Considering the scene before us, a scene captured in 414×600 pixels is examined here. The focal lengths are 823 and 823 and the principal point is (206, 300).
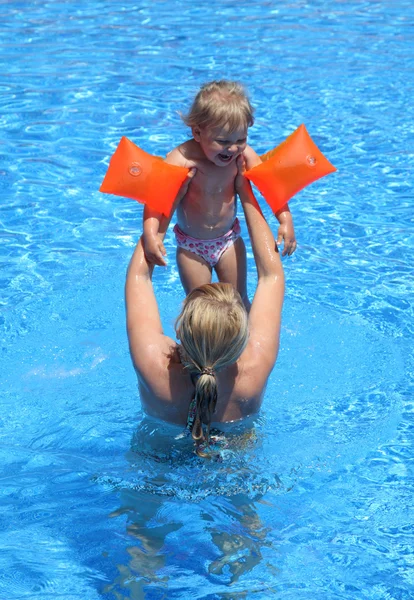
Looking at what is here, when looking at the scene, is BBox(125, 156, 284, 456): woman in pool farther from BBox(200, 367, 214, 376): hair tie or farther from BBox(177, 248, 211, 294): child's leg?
BBox(177, 248, 211, 294): child's leg

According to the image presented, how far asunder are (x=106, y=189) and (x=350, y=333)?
2246 millimetres

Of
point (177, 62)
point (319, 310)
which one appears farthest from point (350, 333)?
point (177, 62)

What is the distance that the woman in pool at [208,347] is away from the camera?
3.09m

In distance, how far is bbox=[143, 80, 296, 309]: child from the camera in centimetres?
393

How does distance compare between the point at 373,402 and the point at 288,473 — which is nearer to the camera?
the point at 288,473

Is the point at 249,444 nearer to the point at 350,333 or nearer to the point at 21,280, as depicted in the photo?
the point at 350,333

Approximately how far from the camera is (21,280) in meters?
6.07

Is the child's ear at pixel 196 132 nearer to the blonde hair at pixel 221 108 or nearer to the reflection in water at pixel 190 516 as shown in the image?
the blonde hair at pixel 221 108

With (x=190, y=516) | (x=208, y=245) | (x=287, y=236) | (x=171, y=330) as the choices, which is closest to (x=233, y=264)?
(x=208, y=245)

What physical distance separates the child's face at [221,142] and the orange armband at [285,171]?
133 millimetres

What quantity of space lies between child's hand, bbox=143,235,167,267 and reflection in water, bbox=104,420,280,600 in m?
0.73

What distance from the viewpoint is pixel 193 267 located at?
14.9 feet

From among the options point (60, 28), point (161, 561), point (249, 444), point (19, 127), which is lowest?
point (161, 561)

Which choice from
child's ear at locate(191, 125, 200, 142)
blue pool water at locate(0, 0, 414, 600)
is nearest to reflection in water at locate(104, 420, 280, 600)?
blue pool water at locate(0, 0, 414, 600)
